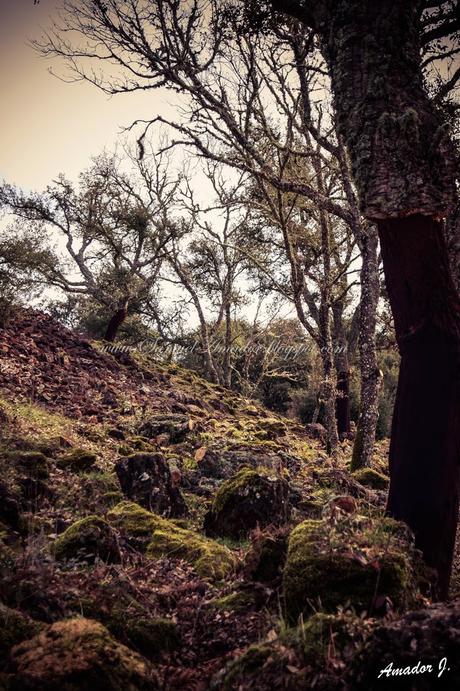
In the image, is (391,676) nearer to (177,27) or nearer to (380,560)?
(380,560)

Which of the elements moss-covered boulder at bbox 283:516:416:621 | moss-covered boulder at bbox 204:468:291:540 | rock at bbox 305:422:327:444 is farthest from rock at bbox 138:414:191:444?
rock at bbox 305:422:327:444

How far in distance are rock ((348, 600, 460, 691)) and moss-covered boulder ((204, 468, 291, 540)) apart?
348cm

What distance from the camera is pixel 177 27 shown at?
8.72 m

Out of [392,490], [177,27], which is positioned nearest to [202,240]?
[177,27]

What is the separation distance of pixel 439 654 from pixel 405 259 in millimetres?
3089

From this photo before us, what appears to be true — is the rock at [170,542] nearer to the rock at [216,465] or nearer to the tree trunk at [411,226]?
the tree trunk at [411,226]

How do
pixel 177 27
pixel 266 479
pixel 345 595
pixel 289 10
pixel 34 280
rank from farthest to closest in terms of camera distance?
1. pixel 34 280
2. pixel 177 27
3. pixel 266 479
4. pixel 289 10
5. pixel 345 595

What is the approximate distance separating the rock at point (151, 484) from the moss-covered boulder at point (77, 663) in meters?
3.50

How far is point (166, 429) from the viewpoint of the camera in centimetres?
1007

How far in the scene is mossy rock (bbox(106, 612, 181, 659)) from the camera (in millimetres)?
2815

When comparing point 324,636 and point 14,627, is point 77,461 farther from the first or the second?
point 324,636

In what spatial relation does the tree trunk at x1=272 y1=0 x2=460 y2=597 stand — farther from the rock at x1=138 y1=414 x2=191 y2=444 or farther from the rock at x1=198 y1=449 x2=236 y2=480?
the rock at x1=138 y1=414 x2=191 y2=444

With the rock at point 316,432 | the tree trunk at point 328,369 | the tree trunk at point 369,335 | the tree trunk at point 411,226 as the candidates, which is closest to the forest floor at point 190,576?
the tree trunk at point 411,226

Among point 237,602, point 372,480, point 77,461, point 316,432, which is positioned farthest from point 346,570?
point 316,432
